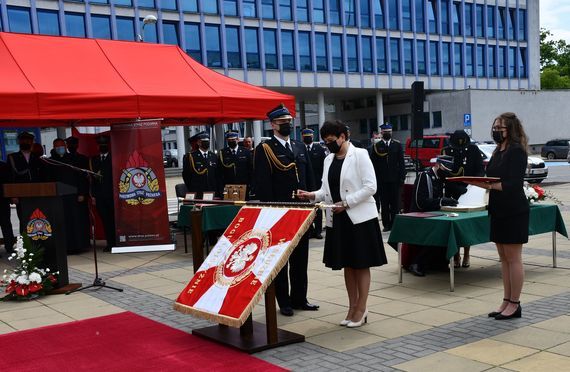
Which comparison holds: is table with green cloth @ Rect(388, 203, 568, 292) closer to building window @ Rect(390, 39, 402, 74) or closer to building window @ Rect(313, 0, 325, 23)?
building window @ Rect(313, 0, 325, 23)

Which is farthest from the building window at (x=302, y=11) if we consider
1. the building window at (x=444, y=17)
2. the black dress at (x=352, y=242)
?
the black dress at (x=352, y=242)

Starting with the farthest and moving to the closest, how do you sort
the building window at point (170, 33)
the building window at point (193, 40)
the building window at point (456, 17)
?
1. the building window at point (456, 17)
2. the building window at point (193, 40)
3. the building window at point (170, 33)

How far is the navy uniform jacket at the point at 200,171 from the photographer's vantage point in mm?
11156

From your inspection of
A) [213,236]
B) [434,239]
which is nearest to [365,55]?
[213,236]

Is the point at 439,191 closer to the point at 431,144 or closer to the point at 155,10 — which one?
the point at 431,144

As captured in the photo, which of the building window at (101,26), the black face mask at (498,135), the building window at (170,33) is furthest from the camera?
the building window at (170,33)

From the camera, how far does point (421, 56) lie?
49.8 meters

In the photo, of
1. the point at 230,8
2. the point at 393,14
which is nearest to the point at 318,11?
the point at 230,8

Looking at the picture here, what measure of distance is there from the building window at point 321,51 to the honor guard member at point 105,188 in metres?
34.5

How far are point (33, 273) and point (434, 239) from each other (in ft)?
15.4

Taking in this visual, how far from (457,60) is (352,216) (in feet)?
163

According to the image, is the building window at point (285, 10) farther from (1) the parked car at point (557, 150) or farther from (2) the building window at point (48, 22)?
(1) the parked car at point (557, 150)

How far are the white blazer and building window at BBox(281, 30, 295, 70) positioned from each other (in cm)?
3791

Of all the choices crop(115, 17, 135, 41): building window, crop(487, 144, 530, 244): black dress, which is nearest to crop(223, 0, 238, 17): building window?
crop(115, 17, 135, 41): building window
